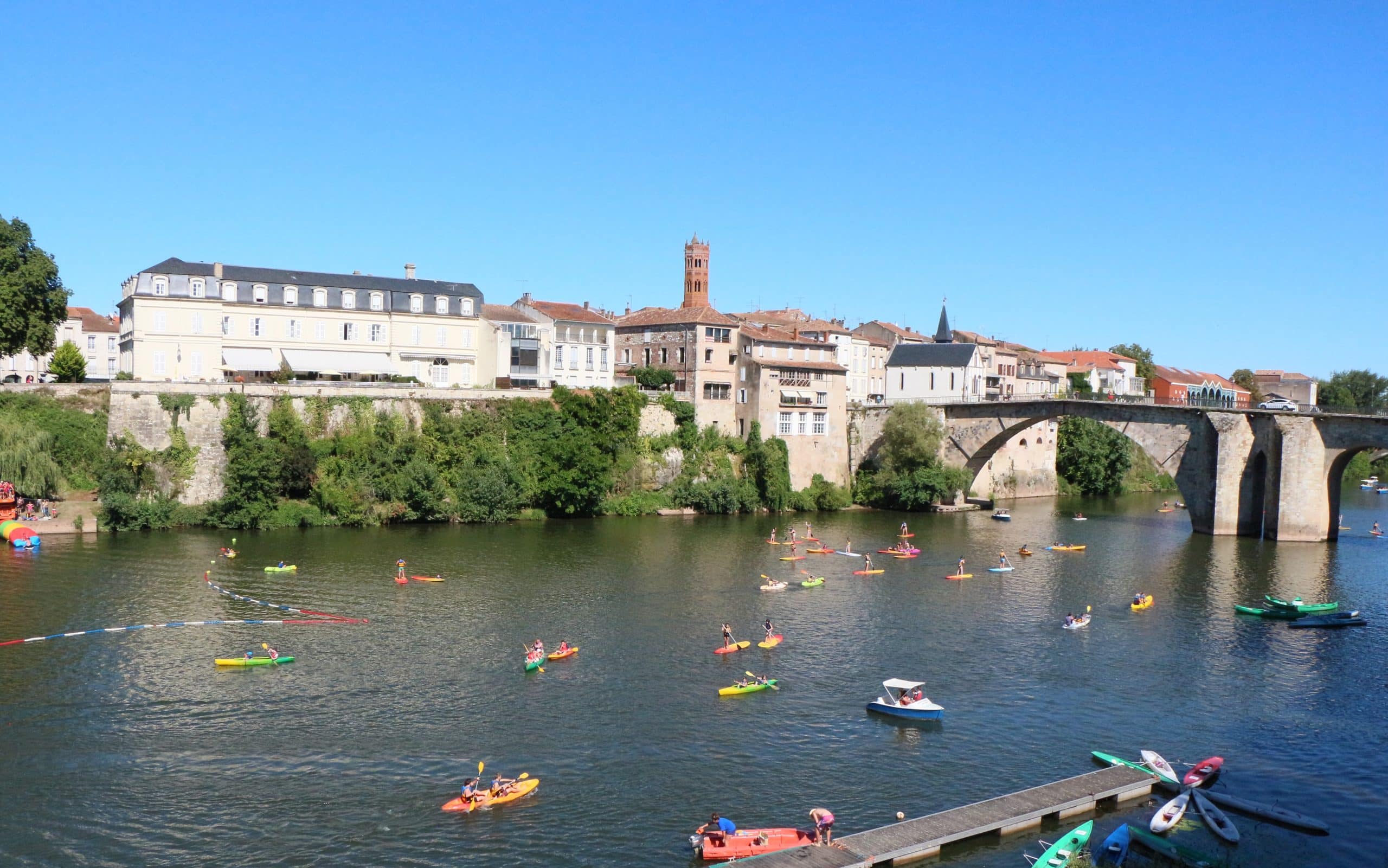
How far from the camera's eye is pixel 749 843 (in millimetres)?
24672

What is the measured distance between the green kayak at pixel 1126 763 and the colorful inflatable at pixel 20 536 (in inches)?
2063

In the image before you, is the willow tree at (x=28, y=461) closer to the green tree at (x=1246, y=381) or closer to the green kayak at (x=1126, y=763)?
the green kayak at (x=1126, y=763)

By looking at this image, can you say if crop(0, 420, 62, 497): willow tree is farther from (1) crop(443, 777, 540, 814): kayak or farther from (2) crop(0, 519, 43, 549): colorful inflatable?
(1) crop(443, 777, 540, 814): kayak

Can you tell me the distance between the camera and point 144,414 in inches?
2653

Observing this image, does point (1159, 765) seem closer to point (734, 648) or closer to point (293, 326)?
point (734, 648)

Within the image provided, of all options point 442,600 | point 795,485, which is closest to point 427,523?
point 442,600

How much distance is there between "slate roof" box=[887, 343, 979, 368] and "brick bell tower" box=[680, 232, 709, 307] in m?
21.3

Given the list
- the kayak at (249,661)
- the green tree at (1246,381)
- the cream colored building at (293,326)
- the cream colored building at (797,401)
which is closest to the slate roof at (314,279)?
the cream colored building at (293,326)

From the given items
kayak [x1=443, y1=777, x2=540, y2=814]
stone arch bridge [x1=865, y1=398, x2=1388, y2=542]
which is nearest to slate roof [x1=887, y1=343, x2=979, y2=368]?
stone arch bridge [x1=865, y1=398, x2=1388, y2=542]

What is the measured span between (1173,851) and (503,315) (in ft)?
230

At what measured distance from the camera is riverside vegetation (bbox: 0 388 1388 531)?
213 ft

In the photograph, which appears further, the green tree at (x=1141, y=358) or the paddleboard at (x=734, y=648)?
the green tree at (x=1141, y=358)

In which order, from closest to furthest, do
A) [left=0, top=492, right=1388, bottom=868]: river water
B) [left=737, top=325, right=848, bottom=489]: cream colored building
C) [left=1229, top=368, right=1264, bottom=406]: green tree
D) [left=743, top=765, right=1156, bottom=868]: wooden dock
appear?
[left=743, top=765, right=1156, bottom=868]: wooden dock → [left=0, top=492, right=1388, bottom=868]: river water → [left=737, top=325, right=848, bottom=489]: cream colored building → [left=1229, top=368, right=1264, bottom=406]: green tree

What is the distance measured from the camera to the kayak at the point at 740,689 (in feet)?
118
